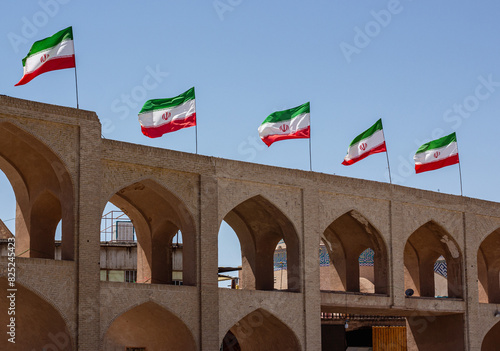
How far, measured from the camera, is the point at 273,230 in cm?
2459

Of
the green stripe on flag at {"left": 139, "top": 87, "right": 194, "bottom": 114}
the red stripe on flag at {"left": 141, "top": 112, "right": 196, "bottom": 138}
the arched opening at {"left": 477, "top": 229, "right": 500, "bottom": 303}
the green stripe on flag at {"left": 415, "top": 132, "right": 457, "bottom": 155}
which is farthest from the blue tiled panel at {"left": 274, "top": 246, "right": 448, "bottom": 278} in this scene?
the green stripe on flag at {"left": 139, "top": 87, "right": 194, "bottom": 114}

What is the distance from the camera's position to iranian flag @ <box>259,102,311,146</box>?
2348cm

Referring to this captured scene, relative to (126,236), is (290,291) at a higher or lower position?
lower

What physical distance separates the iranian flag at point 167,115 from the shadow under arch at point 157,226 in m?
1.33

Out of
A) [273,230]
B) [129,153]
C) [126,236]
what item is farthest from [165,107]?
[126,236]

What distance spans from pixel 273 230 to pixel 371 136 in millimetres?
4018

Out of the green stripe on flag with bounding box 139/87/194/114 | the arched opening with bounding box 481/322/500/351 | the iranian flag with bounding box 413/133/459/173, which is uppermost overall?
the green stripe on flag with bounding box 139/87/194/114

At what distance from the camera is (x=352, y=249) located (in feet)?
88.1

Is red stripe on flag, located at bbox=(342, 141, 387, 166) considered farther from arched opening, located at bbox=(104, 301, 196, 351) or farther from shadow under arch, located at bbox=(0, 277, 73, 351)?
shadow under arch, located at bbox=(0, 277, 73, 351)

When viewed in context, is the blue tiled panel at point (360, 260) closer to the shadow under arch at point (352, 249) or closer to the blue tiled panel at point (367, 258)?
the blue tiled panel at point (367, 258)

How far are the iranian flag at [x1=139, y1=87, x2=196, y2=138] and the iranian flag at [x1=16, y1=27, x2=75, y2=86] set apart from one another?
2567 mm

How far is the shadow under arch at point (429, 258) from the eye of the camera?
27469mm

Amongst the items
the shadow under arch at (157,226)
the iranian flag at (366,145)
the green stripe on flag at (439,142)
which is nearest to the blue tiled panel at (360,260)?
the green stripe on flag at (439,142)

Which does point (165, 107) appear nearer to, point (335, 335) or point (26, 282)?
point (26, 282)
